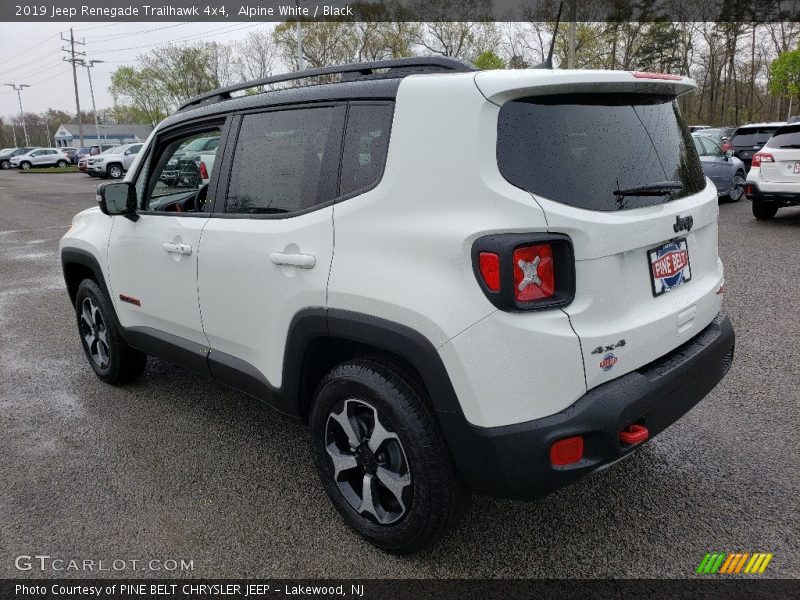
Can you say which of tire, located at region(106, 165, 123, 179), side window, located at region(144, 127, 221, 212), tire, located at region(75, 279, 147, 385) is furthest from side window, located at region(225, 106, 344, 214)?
tire, located at region(106, 165, 123, 179)

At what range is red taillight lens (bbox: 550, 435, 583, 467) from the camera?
6.72ft

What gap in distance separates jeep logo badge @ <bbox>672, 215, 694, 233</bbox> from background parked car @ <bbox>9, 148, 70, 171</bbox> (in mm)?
50742

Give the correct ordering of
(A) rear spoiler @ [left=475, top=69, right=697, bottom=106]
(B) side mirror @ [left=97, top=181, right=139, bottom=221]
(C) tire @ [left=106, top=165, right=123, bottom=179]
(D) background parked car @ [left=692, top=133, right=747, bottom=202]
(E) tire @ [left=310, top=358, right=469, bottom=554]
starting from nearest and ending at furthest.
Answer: (A) rear spoiler @ [left=475, top=69, right=697, bottom=106] < (E) tire @ [left=310, top=358, right=469, bottom=554] < (B) side mirror @ [left=97, top=181, right=139, bottom=221] < (D) background parked car @ [left=692, top=133, right=747, bottom=202] < (C) tire @ [left=106, top=165, right=123, bottom=179]

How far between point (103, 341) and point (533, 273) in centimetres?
347

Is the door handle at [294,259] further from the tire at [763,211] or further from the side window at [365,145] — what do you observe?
the tire at [763,211]

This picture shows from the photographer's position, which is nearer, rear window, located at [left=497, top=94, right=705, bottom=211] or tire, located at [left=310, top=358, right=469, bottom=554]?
rear window, located at [left=497, top=94, right=705, bottom=211]

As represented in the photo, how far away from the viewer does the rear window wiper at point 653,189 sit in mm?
2251

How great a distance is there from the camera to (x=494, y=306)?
78.9 inches

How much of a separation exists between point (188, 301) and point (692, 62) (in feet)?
177

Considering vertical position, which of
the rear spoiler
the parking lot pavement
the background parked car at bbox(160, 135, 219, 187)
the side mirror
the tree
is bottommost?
the parking lot pavement

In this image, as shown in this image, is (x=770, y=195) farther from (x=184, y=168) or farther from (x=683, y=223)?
(x=184, y=168)

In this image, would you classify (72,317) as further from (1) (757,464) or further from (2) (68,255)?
(1) (757,464)

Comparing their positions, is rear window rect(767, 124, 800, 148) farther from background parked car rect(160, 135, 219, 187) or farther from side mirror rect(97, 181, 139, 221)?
side mirror rect(97, 181, 139, 221)

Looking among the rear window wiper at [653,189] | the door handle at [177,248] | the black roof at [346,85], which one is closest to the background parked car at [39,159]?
the door handle at [177,248]
